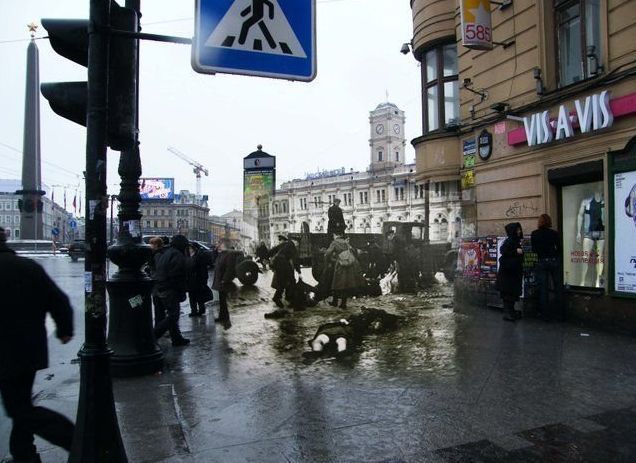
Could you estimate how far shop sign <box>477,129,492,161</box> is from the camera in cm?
1099

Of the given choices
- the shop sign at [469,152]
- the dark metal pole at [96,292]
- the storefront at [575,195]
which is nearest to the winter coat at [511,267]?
the storefront at [575,195]

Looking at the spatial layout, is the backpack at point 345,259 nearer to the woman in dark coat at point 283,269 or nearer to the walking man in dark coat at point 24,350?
the woman in dark coat at point 283,269

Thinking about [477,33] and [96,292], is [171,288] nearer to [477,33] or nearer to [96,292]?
[96,292]

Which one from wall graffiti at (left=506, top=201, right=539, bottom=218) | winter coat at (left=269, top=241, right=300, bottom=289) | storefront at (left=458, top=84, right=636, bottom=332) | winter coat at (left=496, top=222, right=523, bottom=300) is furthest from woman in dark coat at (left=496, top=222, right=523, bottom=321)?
winter coat at (left=269, top=241, right=300, bottom=289)

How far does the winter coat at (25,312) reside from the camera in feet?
11.6

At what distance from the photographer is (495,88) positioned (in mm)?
10875

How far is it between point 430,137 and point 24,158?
43138 millimetres

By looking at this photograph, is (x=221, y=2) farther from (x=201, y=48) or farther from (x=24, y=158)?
(x=24, y=158)

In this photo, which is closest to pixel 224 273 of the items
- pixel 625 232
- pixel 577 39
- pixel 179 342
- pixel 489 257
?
pixel 179 342

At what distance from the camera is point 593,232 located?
8.98 metres

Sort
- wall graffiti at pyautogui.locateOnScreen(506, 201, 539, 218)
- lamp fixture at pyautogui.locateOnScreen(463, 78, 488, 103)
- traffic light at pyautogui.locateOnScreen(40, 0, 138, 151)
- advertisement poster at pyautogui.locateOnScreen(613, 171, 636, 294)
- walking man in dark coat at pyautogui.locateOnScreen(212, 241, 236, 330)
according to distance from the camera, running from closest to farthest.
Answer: traffic light at pyautogui.locateOnScreen(40, 0, 138, 151) → advertisement poster at pyautogui.locateOnScreen(613, 171, 636, 294) → wall graffiti at pyautogui.locateOnScreen(506, 201, 539, 218) → walking man in dark coat at pyautogui.locateOnScreen(212, 241, 236, 330) → lamp fixture at pyautogui.locateOnScreen(463, 78, 488, 103)

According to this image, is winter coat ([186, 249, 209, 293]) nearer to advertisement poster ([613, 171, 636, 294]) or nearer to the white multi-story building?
advertisement poster ([613, 171, 636, 294])

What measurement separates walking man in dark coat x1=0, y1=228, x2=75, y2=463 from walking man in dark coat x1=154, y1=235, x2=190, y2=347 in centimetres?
425

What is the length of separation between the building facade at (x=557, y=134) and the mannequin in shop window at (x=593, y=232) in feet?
0.06
